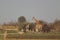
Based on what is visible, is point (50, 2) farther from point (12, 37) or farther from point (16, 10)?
point (12, 37)

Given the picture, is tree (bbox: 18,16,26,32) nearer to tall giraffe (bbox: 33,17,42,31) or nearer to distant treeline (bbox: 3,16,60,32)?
distant treeline (bbox: 3,16,60,32)

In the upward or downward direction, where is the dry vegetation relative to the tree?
downward

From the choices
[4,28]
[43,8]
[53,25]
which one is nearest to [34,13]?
[43,8]

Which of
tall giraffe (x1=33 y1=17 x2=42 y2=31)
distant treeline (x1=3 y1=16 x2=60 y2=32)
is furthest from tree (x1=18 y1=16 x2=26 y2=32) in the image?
tall giraffe (x1=33 y1=17 x2=42 y2=31)

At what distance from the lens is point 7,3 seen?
1.67m

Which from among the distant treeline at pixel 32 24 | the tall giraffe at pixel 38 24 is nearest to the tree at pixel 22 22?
the distant treeline at pixel 32 24

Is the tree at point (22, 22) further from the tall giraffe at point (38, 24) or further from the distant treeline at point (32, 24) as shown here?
the tall giraffe at point (38, 24)

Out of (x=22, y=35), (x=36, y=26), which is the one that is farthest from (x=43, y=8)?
(x=22, y=35)

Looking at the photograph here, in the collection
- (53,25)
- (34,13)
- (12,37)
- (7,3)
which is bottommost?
(12,37)

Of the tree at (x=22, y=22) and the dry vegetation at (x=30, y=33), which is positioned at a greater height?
the tree at (x=22, y=22)

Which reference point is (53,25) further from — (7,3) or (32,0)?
(7,3)

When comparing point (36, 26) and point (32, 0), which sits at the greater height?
point (32, 0)

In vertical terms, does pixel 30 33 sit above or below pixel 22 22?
below

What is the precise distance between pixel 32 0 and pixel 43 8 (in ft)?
0.44
